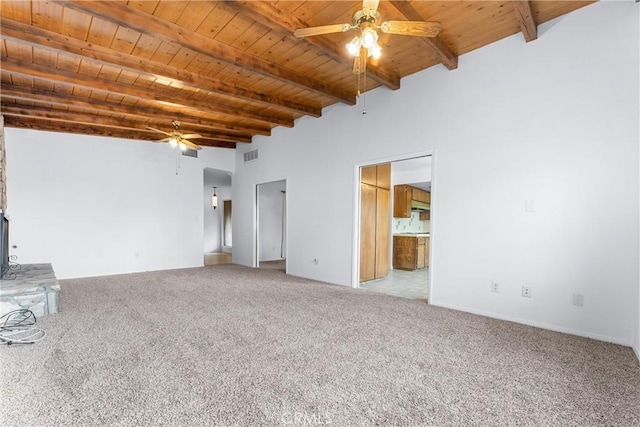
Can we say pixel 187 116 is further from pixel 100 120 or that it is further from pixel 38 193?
pixel 38 193

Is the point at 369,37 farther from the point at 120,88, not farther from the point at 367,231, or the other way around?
the point at 120,88

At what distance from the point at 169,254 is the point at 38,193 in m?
2.64

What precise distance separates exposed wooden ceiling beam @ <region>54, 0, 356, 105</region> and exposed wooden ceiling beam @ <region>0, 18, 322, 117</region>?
803 mm

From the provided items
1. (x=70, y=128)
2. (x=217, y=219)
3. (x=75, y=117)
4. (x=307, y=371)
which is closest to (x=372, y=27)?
(x=307, y=371)

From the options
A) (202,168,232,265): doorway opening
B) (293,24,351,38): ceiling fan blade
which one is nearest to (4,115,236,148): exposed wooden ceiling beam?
(202,168,232,265): doorway opening

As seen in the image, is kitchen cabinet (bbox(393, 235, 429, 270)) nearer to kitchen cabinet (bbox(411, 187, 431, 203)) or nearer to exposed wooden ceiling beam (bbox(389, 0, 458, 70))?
kitchen cabinet (bbox(411, 187, 431, 203))

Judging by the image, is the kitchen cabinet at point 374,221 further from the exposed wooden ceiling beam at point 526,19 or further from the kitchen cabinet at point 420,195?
the exposed wooden ceiling beam at point 526,19

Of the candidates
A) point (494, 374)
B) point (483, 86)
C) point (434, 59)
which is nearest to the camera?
point (494, 374)

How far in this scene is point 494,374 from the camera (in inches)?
87.2

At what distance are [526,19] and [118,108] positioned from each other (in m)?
5.83

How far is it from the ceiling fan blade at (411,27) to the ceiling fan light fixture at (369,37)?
121 mm

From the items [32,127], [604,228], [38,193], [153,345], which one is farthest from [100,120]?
[604,228]

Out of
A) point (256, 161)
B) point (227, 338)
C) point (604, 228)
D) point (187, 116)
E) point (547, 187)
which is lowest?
point (227, 338)

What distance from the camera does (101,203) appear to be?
20.7ft
